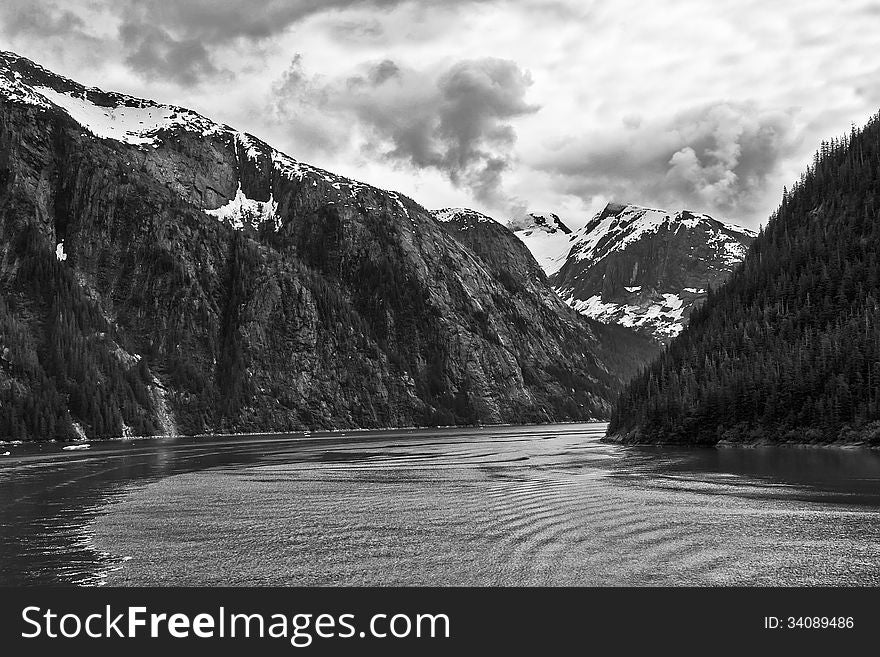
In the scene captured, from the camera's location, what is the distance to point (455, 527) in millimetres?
44281

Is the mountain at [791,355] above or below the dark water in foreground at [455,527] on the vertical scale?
above

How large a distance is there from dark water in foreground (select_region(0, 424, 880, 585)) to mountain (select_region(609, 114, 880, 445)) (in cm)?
3342

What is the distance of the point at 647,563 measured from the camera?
3316 cm

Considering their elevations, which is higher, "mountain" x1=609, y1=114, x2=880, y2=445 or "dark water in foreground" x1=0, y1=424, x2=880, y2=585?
"mountain" x1=609, y1=114, x2=880, y2=445

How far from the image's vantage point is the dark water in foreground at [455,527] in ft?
106

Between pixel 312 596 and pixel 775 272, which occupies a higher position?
pixel 775 272

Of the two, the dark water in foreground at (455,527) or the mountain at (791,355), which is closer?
the dark water in foreground at (455,527)

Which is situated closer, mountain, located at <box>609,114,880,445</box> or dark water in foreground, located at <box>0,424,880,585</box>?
dark water in foreground, located at <box>0,424,880,585</box>

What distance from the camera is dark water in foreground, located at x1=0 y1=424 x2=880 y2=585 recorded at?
32281 mm

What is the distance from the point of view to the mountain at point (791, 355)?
116812 millimetres

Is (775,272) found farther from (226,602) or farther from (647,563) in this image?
(226,602)

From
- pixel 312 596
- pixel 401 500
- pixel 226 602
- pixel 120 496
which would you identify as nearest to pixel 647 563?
pixel 312 596

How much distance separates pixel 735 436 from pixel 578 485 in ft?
235

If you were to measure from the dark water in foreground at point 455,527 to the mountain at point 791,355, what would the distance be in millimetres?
33419
